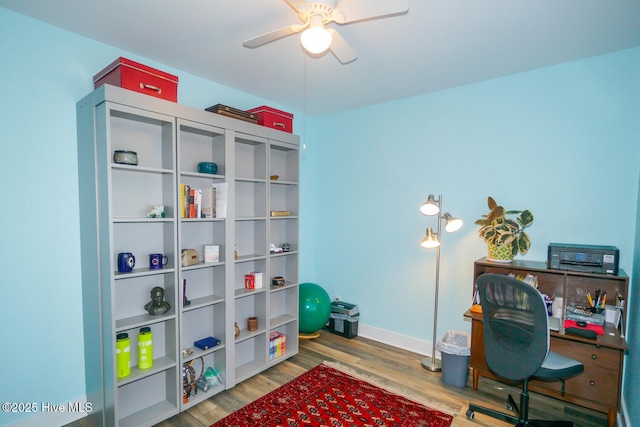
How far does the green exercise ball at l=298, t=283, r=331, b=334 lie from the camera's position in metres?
3.49

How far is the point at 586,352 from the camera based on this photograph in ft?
7.14

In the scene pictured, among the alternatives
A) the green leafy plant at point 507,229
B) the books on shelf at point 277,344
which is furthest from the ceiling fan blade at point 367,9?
the books on shelf at point 277,344

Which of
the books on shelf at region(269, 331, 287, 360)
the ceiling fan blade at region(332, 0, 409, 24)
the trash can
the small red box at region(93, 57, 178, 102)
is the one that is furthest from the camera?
the books on shelf at region(269, 331, 287, 360)

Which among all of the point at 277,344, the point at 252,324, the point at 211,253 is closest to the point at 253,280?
the point at 252,324

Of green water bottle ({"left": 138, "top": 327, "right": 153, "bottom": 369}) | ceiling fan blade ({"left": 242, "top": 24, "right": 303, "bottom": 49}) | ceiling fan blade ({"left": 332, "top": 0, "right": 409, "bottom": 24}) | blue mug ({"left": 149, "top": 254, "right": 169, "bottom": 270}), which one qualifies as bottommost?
green water bottle ({"left": 138, "top": 327, "right": 153, "bottom": 369})

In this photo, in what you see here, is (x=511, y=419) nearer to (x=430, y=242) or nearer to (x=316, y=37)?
(x=430, y=242)

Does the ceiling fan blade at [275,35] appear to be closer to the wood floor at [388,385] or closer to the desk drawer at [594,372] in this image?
the wood floor at [388,385]

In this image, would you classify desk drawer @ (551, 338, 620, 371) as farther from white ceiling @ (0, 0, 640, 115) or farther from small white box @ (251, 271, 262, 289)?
small white box @ (251, 271, 262, 289)

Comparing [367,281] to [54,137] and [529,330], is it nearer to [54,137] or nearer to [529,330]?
[529,330]

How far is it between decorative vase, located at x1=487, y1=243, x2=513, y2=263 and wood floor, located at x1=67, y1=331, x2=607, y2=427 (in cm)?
109

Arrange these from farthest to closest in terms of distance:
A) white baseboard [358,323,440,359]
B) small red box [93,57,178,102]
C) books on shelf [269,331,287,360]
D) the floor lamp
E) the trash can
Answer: white baseboard [358,323,440,359] → books on shelf [269,331,287,360] → the floor lamp → the trash can → small red box [93,57,178,102]

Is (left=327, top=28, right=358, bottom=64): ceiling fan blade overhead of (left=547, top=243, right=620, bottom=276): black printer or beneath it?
overhead

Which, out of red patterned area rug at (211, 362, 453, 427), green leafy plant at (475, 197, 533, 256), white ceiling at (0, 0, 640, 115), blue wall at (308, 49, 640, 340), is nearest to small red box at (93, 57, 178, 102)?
white ceiling at (0, 0, 640, 115)

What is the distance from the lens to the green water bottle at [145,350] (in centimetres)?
222
